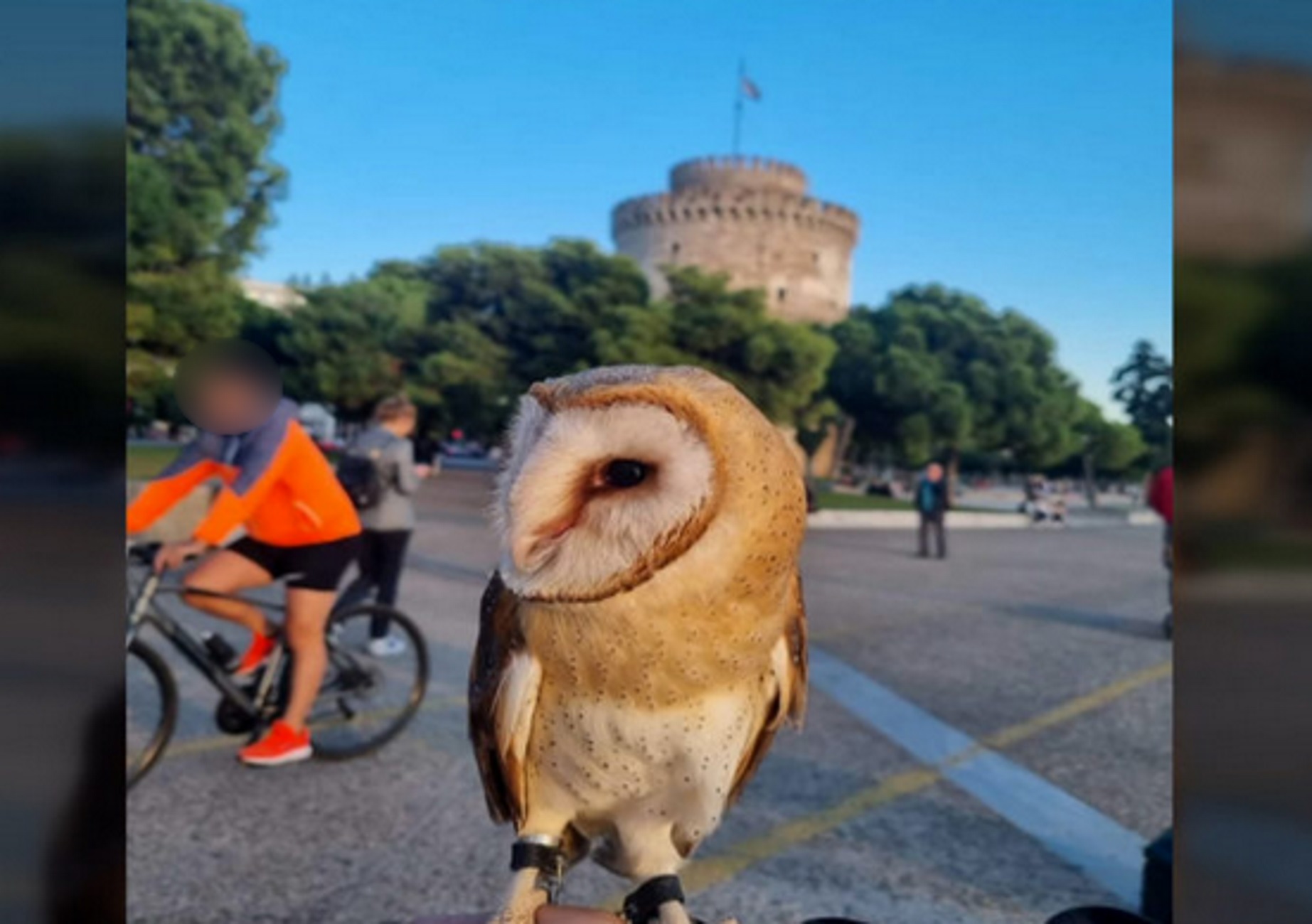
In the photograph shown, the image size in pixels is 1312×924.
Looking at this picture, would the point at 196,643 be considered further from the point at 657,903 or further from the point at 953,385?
the point at 953,385

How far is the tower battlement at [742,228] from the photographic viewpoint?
3550cm

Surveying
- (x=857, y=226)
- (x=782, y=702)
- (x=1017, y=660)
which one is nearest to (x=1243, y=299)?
(x=782, y=702)

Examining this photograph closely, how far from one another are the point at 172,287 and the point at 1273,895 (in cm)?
1661

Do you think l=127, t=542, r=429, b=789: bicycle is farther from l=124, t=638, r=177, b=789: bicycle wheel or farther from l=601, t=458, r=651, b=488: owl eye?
l=601, t=458, r=651, b=488: owl eye

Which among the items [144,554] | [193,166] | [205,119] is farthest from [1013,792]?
[205,119]

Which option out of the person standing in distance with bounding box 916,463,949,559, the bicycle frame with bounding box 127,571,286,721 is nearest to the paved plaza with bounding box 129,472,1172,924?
the bicycle frame with bounding box 127,571,286,721

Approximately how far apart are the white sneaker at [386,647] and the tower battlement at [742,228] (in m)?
31.8

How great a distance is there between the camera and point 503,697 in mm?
1188

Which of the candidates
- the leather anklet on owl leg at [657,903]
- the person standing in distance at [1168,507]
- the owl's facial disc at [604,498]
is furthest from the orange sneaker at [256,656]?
the person standing in distance at [1168,507]

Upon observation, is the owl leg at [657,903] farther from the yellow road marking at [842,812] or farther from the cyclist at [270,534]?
the cyclist at [270,534]

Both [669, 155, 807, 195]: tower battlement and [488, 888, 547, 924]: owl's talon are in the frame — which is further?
[669, 155, 807, 195]: tower battlement

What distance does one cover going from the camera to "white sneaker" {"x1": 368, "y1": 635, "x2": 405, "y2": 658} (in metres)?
4.04

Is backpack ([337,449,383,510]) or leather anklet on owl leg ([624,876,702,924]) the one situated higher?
backpack ([337,449,383,510])

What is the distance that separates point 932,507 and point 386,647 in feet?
31.1
